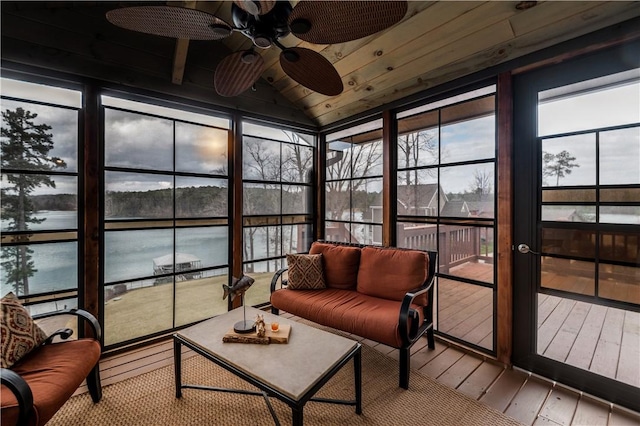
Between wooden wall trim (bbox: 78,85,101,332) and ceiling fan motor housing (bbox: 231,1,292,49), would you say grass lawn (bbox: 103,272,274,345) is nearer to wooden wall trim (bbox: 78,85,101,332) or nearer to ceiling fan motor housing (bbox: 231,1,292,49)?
wooden wall trim (bbox: 78,85,101,332)

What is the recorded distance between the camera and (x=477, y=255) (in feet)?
8.42

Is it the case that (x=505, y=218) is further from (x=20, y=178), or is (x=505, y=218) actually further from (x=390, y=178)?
(x=20, y=178)

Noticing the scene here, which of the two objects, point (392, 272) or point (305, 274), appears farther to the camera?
point (305, 274)

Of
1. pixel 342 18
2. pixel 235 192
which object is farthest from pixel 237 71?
pixel 235 192

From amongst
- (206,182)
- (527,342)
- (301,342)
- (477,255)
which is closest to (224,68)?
(206,182)

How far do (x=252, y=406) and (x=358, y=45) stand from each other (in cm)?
298

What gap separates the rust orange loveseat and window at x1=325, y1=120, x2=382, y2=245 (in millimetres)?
587

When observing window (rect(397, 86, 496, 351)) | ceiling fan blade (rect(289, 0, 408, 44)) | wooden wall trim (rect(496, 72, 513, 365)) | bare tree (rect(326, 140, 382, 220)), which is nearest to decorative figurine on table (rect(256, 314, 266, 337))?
ceiling fan blade (rect(289, 0, 408, 44))

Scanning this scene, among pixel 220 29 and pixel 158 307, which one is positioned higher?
pixel 220 29

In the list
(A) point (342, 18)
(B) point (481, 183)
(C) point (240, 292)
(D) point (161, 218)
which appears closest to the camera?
(A) point (342, 18)

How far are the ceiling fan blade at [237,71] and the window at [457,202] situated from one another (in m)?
1.84

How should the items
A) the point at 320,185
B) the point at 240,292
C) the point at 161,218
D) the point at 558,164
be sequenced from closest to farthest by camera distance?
the point at 240,292 < the point at 558,164 < the point at 161,218 < the point at 320,185

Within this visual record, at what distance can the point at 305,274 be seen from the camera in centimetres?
289

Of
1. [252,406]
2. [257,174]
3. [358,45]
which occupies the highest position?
[358,45]
